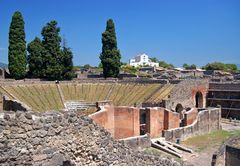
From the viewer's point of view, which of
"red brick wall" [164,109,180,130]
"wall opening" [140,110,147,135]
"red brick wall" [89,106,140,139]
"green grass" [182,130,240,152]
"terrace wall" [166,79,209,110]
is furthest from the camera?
"terrace wall" [166,79,209,110]

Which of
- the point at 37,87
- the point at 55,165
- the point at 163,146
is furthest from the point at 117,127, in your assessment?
the point at 55,165

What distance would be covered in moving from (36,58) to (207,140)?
2394 cm

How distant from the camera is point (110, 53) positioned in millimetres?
43812

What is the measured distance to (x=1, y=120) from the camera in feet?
22.1

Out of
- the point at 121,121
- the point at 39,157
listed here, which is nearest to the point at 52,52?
the point at 121,121

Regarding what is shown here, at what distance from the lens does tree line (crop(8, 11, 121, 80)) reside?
131 feet

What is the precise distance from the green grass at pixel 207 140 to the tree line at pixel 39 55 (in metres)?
19.6

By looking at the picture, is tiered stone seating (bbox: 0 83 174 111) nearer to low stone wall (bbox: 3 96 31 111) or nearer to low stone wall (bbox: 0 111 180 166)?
low stone wall (bbox: 3 96 31 111)

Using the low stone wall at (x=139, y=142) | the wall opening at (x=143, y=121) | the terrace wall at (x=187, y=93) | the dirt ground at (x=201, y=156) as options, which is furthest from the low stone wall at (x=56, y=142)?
the terrace wall at (x=187, y=93)

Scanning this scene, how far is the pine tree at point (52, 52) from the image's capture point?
4058 cm

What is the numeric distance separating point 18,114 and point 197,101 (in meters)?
34.3

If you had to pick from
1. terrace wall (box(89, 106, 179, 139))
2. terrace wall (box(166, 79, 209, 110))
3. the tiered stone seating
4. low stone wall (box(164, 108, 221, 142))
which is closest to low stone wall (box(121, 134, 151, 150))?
low stone wall (box(164, 108, 221, 142))

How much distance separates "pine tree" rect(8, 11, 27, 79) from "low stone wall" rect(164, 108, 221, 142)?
22.4 m

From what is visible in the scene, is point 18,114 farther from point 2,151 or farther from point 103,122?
point 103,122
